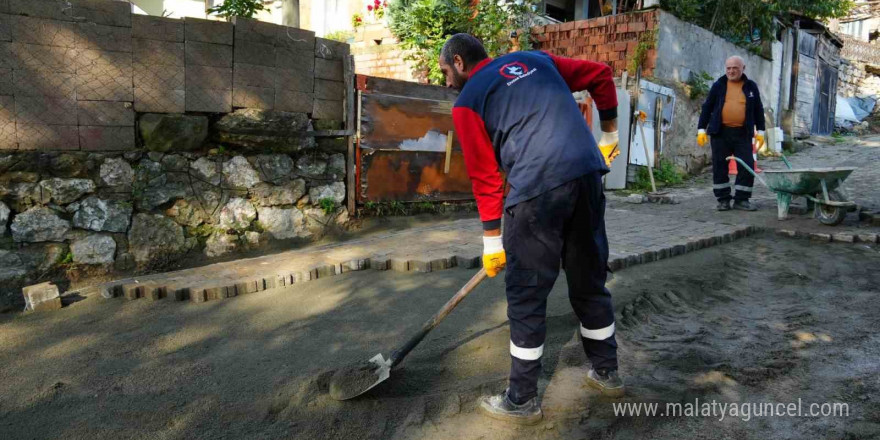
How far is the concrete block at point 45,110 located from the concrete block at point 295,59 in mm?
1770

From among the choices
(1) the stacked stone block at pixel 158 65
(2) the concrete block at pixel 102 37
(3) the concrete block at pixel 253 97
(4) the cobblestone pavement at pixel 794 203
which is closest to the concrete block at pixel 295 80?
(3) the concrete block at pixel 253 97

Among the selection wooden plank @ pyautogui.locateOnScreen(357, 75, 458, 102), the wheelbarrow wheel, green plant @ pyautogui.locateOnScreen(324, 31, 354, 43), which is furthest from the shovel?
green plant @ pyautogui.locateOnScreen(324, 31, 354, 43)

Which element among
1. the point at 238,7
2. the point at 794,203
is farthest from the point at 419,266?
the point at 794,203

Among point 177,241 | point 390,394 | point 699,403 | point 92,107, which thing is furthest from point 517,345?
point 92,107

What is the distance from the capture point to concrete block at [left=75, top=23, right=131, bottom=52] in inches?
Answer: 179

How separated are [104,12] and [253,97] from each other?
132 centimetres

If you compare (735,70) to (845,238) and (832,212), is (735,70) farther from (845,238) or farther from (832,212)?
(845,238)

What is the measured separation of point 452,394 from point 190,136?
3602 mm

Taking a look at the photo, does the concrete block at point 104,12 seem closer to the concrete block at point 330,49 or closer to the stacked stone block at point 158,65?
the stacked stone block at point 158,65

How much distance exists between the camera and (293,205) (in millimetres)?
5809

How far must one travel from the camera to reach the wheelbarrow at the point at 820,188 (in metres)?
6.26

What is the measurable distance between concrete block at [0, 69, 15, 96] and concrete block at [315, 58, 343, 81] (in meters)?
2.48

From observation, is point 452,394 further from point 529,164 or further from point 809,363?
point 809,363

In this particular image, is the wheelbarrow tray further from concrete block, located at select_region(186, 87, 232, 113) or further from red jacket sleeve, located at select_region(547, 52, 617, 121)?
concrete block, located at select_region(186, 87, 232, 113)
